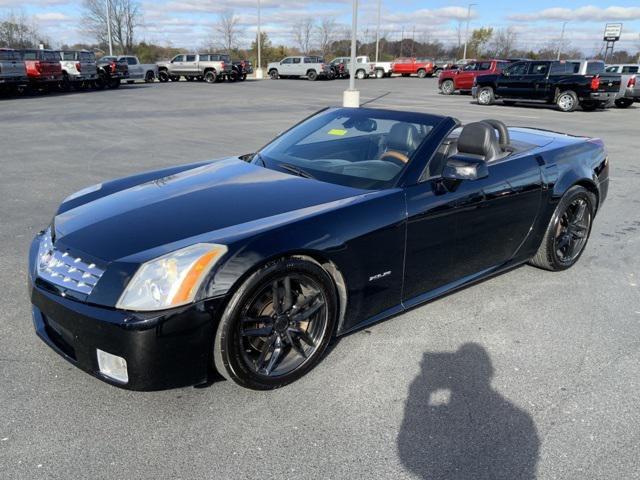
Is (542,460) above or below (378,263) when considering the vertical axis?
below

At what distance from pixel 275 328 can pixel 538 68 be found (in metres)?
20.9

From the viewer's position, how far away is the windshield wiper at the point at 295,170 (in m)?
3.56

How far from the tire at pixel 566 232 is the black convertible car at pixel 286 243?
1.0 inches

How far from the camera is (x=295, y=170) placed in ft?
12.0

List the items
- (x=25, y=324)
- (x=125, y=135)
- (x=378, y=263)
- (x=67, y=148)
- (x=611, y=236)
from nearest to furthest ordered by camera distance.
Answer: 1. (x=378, y=263)
2. (x=25, y=324)
3. (x=611, y=236)
4. (x=67, y=148)
5. (x=125, y=135)

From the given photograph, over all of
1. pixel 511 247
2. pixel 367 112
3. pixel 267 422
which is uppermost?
pixel 367 112

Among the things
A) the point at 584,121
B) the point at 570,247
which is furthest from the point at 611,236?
the point at 584,121

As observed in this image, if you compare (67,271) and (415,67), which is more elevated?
(415,67)

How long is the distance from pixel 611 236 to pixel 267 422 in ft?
15.2

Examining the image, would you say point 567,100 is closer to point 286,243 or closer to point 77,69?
point 286,243

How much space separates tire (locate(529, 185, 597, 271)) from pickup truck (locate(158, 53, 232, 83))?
34.7 m

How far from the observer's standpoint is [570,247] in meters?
4.59

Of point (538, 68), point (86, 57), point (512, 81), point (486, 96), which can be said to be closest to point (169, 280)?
point (538, 68)

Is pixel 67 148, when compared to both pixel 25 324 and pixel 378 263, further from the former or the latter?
pixel 378 263
